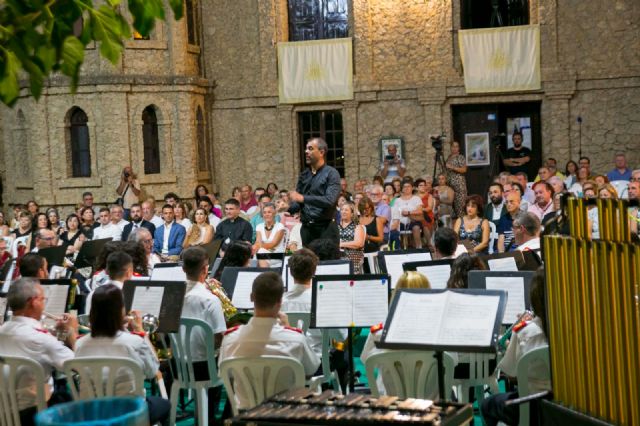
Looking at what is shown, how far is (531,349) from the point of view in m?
5.43

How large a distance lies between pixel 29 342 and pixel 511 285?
3179 millimetres

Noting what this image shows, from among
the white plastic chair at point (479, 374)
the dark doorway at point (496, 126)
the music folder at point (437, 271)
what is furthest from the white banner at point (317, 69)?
the white plastic chair at point (479, 374)

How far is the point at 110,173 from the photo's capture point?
20812 mm

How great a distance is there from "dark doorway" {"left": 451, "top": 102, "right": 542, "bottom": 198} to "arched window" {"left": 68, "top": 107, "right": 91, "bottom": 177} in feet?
26.4

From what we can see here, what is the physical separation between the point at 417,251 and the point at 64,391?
3.67 meters

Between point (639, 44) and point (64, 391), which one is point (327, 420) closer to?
→ point (64, 391)

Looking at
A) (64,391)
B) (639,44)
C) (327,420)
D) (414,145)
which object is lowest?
(64,391)

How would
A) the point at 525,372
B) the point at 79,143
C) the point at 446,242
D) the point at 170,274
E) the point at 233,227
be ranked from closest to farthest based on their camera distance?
1. the point at 525,372
2. the point at 170,274
3. the point at 446,242
4. the point at 233,227
5. the point at 79,143

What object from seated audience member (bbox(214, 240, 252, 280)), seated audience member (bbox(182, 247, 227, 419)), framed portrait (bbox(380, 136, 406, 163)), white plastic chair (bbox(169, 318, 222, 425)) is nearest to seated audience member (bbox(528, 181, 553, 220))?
seated audience member (bbox(214, 240, 252, 280))

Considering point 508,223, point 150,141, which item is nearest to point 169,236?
point 508,223

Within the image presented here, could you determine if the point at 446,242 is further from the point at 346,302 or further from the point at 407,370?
the point at 407,370

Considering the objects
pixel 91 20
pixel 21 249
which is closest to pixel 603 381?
pixel 91 20

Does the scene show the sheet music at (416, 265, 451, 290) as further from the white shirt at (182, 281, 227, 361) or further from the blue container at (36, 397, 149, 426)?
the blue container at (36, 397, 149, 426)

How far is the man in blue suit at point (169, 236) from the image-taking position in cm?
1348
